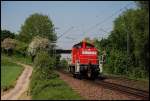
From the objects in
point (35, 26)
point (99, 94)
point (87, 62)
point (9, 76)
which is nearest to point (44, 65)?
point (87, 62)

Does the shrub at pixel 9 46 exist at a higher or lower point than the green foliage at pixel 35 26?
lower

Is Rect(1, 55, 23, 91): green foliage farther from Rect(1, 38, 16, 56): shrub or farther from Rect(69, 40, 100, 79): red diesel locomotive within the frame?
Rect(1, 38, 16, 56): shrub

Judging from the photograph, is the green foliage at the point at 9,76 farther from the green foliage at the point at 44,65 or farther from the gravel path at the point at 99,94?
the gravel path at the point at 99,94

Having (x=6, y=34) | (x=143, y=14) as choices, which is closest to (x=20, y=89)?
(x=143, y=14)

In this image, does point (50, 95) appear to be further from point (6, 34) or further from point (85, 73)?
point (6, 34)

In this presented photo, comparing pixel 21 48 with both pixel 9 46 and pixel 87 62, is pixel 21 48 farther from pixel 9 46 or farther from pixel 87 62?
pixel 87 62

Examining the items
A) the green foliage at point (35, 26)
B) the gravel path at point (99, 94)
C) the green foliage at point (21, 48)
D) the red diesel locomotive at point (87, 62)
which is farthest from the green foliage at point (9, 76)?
the green foliage at point (21, 48)

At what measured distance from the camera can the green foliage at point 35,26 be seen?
143700mm

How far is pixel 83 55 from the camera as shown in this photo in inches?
1976

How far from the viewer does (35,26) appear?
150500mm

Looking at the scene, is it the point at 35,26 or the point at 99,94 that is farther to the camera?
the point at 35,26

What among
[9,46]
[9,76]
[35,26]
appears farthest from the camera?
[9,46]

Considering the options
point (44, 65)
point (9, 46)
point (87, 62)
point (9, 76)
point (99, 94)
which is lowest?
point (99, 94)

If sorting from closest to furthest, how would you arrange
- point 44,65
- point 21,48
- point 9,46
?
point 44,65
point 21,48
point 9,46
